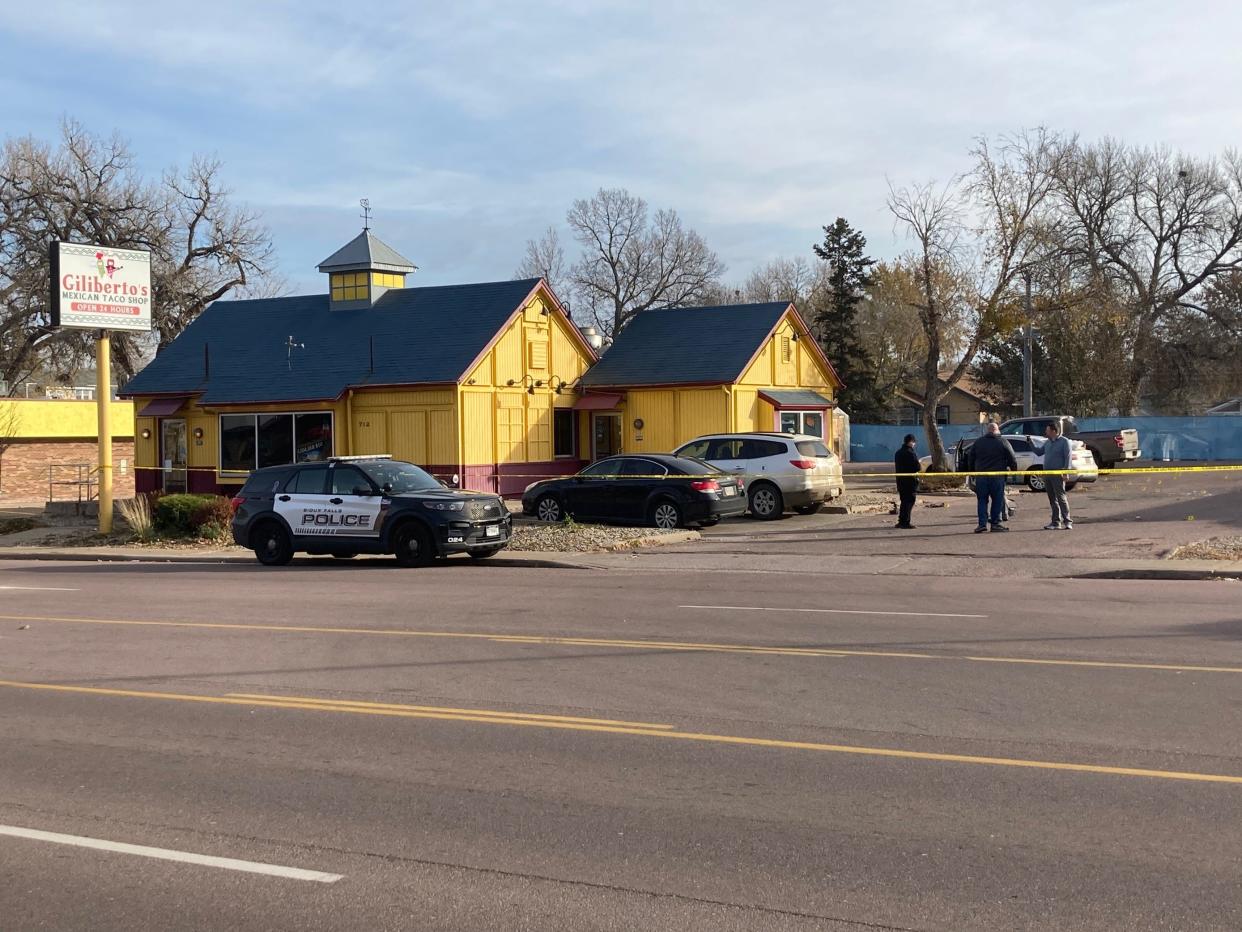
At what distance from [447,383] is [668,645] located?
20.7m

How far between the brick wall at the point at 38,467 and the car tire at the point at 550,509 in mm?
22570

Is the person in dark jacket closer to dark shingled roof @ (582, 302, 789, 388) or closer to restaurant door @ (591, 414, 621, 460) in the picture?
dark shingled roof @ (582, 302, 789, 388)

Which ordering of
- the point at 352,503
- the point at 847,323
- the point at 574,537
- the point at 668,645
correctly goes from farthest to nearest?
the point at 847,323
the point at 574,537
the point at 352,503
the point at 668,645

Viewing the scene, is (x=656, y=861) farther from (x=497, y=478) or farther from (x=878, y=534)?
(x=497, y=478)

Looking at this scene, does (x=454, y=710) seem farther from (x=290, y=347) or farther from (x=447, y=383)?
(x=290, y=347)

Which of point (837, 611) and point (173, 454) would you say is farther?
point (173, 454)

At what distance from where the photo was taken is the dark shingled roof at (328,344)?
107ft

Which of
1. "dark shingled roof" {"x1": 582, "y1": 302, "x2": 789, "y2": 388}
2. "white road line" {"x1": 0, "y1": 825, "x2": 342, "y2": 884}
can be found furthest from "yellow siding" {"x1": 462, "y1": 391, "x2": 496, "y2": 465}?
"white road line" {"x1": 0, "y1": 825, "x2": 342, "y2": 884}

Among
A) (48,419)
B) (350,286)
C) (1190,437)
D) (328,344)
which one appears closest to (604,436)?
(328,344)

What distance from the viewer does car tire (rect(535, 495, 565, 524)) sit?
1009 inches

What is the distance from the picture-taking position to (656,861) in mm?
5648

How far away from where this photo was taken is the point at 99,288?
95.9 feet

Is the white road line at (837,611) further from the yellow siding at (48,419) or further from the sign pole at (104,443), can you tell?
the yellow siding at (48,419)

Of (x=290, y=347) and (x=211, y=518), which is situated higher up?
(x=290, y=347)
